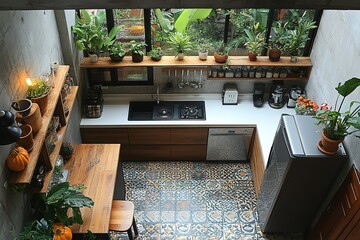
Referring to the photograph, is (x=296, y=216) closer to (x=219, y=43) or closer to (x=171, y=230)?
(x=171, y=230)

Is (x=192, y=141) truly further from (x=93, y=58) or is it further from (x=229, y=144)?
(x=93, y=58)

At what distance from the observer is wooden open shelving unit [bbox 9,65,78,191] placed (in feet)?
9.31

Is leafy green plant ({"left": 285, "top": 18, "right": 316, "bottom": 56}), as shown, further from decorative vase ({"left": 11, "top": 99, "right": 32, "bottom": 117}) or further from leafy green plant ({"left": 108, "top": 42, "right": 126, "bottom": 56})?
decorative vase ({"left": 11, "top": 99, "right": 32, "bottom": 117})

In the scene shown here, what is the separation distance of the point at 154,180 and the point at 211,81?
1487 millimetres

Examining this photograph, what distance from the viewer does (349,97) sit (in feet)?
11.6

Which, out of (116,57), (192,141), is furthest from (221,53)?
(116,57)

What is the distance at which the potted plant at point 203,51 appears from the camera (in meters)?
4.66

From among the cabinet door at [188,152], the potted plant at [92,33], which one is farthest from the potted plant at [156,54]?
the cabinet door at [188,152]

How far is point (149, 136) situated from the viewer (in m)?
4.80

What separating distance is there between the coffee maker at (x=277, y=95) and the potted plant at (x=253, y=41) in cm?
52

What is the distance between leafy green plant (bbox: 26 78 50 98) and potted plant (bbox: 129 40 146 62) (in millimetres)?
1529

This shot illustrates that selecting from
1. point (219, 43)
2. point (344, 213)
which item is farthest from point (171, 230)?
point (219, 43)

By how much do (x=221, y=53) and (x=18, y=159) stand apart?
2.72 m

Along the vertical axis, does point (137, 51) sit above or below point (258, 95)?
above
